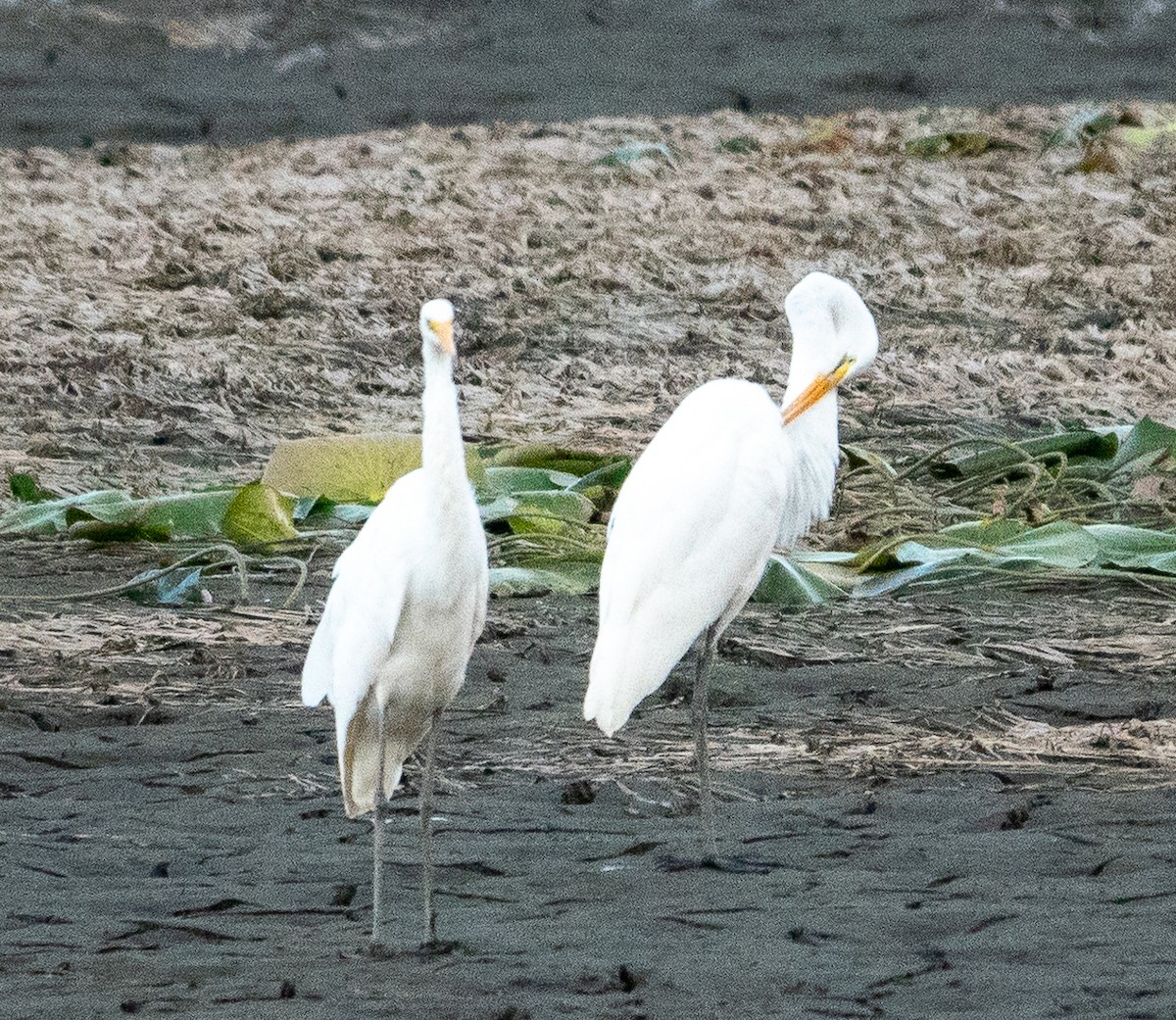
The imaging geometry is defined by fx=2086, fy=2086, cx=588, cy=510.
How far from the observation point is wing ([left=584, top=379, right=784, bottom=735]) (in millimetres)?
4055

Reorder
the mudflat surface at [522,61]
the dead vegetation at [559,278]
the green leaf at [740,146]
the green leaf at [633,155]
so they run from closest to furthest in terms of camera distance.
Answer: the dead vegetation at [559,278]
the green leaf at [633,155]
the green leaf at [740,146]
the mudflat surface at [522,61]

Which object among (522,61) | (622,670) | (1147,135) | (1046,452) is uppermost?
(522,61)

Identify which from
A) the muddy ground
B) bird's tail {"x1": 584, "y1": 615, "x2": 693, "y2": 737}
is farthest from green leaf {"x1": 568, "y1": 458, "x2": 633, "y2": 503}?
bird's tail {"x1": 584, "y1": 615, "x2": 693, "y2": 737}

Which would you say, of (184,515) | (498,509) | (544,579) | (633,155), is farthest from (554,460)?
(633,155)

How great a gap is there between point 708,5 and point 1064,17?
2529mm

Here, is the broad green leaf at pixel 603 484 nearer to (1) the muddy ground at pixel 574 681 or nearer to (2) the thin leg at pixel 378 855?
(1) the muddy ground at pixel 574 681

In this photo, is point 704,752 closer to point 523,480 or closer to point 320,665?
point 320,665

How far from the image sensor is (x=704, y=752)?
4.12 m

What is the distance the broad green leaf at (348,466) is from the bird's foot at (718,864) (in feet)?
9.51

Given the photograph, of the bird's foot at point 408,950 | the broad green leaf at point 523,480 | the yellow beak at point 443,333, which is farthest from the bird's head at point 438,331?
the broad green leaf at point 523,480

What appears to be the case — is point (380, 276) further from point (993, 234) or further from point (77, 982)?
point (77, 982)

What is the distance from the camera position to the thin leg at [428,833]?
345 cm

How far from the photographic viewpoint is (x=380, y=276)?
9.81m

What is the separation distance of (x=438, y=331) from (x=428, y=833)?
2.81ft
